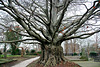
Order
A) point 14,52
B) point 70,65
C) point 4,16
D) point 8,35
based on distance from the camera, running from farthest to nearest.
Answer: point 14,52 < point 8,35 < point 4,16 < point 70,65

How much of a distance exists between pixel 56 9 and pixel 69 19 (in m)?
2.57

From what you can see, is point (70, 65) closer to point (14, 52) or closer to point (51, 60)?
point (51, 60)

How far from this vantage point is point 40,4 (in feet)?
32.7

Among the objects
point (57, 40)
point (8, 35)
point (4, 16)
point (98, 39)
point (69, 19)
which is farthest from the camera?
point (98, 39)

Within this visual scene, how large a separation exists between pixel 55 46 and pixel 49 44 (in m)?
0.52

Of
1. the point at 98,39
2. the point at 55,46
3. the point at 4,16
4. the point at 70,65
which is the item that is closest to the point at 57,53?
the point at 55,46

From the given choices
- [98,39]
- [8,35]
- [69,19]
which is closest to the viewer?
[69,19]

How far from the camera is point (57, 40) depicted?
7.88 meters

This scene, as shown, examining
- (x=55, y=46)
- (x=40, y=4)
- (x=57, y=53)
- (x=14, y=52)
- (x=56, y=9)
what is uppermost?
(x=40, y=4)

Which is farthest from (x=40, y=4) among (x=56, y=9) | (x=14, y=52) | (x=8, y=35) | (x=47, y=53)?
(x=14, y=52)

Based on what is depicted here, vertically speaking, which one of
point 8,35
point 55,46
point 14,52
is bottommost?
point 14,52

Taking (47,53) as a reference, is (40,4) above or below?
above

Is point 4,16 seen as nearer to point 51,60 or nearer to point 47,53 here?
point 47,53

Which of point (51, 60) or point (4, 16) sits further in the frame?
point (4, 16)
